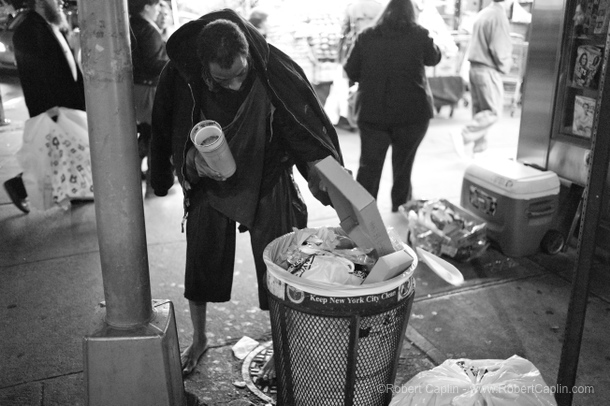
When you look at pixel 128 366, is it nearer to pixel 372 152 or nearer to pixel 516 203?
pixel 516 203

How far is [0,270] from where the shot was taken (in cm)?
427

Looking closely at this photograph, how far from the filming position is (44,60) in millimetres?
4977

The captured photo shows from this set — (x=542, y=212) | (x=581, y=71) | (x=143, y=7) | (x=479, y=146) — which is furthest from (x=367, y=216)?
(x=479, y=146)

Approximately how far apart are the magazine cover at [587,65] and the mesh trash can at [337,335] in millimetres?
2705

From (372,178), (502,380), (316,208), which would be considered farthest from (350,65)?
(502,380)

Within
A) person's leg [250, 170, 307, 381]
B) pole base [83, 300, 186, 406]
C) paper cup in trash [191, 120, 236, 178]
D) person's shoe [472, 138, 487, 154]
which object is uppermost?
paper cup in trash [191, 120, 236, 178]

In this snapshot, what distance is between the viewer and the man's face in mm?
2436

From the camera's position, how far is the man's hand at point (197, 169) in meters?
2.56

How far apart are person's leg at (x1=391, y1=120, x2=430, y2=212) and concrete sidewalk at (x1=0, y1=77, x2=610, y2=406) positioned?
20 centimetres

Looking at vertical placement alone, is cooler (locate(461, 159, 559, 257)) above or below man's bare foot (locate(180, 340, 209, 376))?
above

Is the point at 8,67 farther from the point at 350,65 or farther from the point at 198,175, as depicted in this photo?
the point at 198,175

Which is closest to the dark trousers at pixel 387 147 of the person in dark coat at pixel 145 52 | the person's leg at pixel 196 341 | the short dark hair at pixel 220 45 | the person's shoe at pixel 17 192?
the person in dark coat at pixel 145 52

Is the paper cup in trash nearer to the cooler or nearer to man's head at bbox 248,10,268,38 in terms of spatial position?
the cooler

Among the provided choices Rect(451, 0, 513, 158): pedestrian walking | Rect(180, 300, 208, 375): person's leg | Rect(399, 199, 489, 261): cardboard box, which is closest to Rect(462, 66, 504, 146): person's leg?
Rect(451, 0, 513, 158): pedestrian walking
